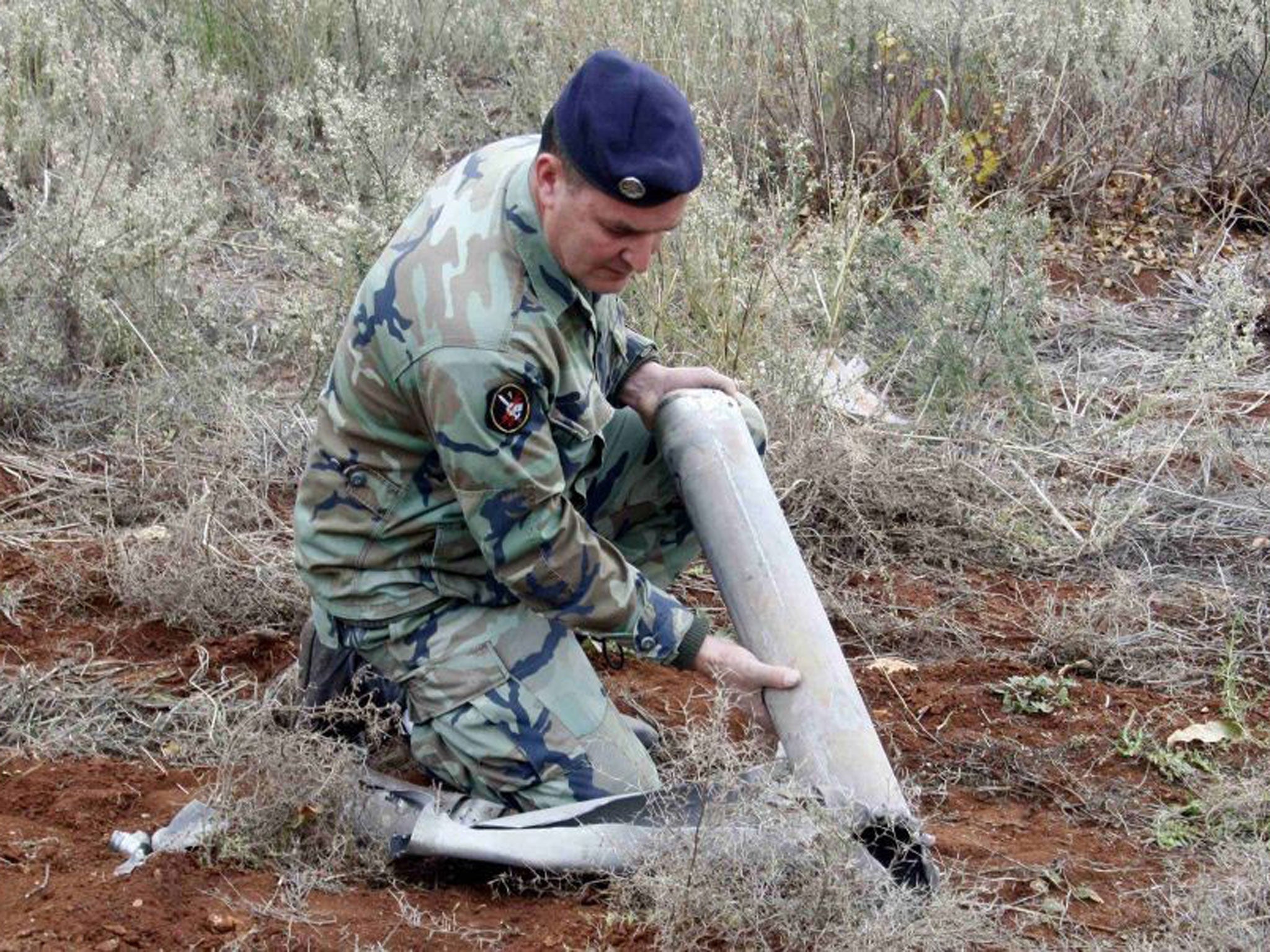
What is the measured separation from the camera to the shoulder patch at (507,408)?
119 inches

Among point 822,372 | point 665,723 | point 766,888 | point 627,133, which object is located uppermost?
point 627,133

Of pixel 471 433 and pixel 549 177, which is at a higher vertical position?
pixel 549 177

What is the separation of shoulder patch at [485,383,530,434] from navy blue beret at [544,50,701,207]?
373 millimetres

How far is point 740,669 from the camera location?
3.28 meters

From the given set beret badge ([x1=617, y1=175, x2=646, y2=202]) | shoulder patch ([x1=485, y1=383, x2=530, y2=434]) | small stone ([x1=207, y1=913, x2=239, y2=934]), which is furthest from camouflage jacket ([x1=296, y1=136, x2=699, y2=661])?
small stone ([x1=207, y1=913, x2=239, y2=934])

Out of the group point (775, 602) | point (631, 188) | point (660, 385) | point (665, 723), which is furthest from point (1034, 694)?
point (631, 188)

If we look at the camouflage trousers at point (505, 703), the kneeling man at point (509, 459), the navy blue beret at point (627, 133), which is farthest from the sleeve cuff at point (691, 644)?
the navy blue beret at point (627, 133)

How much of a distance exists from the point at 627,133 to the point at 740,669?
1.02 metres

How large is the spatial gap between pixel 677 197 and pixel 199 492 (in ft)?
7.46

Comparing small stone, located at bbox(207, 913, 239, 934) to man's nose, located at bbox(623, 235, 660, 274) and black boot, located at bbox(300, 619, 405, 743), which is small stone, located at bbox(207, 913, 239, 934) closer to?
black boot, located at bbox(300, 619, 405, 743)

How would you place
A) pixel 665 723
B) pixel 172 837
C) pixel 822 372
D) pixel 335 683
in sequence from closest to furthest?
1. pixel 172 837
2. pixel 335 683
3. pixel 665 723
4. pixel 822 372

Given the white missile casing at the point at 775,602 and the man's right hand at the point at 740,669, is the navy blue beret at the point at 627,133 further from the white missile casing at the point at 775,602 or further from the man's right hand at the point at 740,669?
the man's right hand at the point at 740,669

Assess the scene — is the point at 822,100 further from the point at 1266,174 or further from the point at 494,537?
the point at 494,537

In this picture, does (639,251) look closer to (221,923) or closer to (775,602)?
(775,602)
